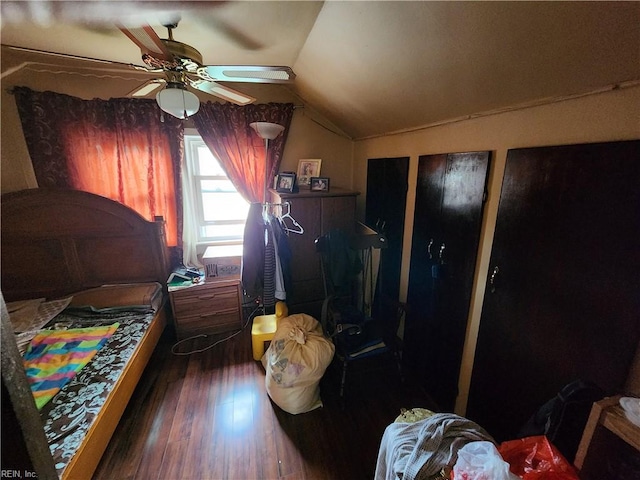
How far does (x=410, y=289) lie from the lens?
2.14m

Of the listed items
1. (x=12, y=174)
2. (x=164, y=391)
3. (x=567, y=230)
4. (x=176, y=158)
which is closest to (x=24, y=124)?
(x=12, y=174)

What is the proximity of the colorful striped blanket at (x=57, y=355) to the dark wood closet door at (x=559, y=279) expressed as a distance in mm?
2346

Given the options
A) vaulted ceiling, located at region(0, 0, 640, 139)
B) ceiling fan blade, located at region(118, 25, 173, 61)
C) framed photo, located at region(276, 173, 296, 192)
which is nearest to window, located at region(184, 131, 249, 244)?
framed photo, located at region(276, 173, 296, 192)

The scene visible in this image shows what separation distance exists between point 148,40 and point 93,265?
216cm

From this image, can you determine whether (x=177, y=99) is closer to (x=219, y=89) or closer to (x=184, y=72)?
(x=184, y=72)

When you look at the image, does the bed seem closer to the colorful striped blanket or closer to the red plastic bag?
the colorful striped blanket

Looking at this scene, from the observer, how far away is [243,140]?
267 cm

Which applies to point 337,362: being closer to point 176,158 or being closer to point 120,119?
point 176,158

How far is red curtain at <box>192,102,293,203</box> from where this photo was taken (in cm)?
255

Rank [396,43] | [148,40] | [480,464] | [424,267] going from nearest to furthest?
[480,464]
[148,40]
[396,43]
[424,267]

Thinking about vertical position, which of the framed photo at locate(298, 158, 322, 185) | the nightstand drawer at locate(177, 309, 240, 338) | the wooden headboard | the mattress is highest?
the framed photo at locate(298, 158, 322, 185)

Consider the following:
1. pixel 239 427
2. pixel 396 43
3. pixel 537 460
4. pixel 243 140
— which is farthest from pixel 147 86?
pixel 537 460

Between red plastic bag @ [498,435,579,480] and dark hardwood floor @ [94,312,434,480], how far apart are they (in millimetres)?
889

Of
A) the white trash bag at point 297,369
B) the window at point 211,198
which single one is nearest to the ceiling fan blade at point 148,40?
the window at point 211,198
